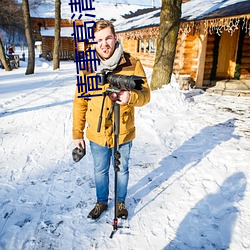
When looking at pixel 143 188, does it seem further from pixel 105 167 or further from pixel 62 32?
pixel 62 32

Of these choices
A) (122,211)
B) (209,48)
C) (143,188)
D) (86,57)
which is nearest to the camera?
(86,57)

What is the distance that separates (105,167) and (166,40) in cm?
588

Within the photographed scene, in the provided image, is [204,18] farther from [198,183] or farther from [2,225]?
[2,225]

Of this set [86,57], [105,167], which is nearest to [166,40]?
[86,57]

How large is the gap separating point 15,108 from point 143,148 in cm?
427

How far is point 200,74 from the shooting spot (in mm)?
9852

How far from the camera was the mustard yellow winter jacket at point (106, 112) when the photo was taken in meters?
1.94

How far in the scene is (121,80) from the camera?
1577 mm

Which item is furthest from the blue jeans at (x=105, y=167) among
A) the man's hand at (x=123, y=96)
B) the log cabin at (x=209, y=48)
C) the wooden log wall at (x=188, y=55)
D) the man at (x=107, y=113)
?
the wooden log wall at (x=188, y=55)

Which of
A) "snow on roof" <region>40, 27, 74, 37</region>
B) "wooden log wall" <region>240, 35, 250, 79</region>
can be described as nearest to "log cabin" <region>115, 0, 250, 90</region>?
"wooden log wall" <region>240, 35, 250, 79</region>

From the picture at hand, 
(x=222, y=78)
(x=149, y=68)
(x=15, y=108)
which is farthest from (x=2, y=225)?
(x=149, y=68)

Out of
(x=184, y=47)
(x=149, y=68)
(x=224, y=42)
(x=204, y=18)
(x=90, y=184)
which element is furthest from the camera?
(x=149, y=68)

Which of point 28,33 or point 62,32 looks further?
point 62,32

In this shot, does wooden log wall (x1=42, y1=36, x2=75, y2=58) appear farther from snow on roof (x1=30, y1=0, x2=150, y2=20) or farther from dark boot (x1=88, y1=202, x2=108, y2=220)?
dark boot (x1=88, y1=202, x2=108, y2=220)
